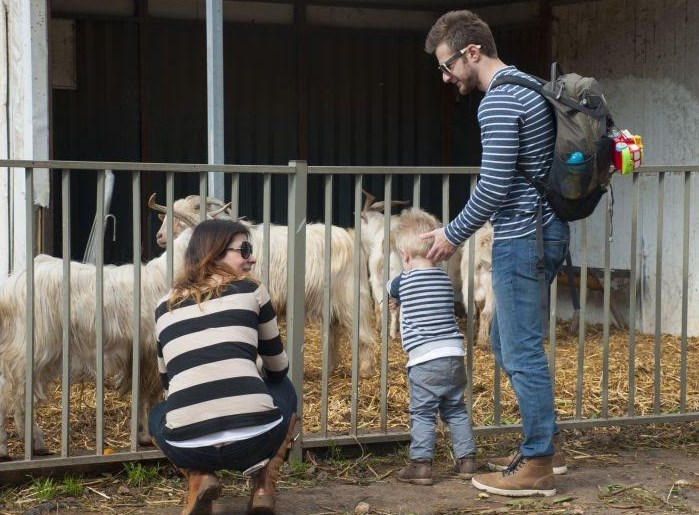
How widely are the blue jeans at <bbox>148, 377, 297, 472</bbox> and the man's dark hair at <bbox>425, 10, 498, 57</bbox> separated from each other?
1617 mm

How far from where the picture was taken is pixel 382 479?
532 centimetres

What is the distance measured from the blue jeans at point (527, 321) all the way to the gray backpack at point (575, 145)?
16 cm

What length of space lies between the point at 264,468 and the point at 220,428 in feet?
1.29

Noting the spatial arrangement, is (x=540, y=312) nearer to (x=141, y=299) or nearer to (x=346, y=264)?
(x=141, y=299)

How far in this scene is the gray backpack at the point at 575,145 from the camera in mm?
4539

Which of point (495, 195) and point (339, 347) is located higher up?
point (495, 195)

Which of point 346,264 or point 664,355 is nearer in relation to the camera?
point 346,264

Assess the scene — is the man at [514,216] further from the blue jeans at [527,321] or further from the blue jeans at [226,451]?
the blue jeans at [226,451]

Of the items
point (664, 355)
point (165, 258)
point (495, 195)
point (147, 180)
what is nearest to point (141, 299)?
point (165, 258)

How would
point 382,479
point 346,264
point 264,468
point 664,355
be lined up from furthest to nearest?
1. point 664,355
2. point 346,264
3. point 382,479
4. point 264,468

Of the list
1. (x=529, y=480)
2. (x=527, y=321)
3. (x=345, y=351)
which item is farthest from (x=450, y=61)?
(x=345, y=351)

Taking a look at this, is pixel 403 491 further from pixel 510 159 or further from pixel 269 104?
pixel 269 104

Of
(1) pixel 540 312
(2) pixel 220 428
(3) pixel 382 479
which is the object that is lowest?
(3) pixel 382 479

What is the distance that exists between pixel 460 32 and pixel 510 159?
57cm
